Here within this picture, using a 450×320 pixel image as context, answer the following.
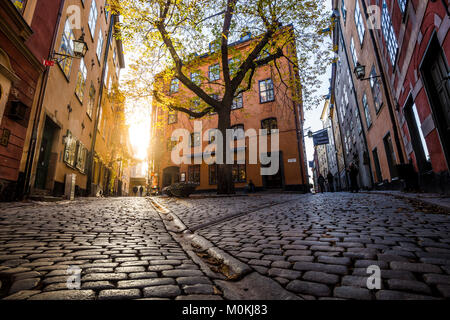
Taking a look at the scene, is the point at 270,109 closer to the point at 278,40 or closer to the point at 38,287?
the point at 278,40

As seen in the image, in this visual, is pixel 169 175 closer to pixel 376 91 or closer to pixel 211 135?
pixel 211 135

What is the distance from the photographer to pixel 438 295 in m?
1.26

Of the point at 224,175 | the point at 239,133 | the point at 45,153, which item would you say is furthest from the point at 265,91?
the point at 45,153

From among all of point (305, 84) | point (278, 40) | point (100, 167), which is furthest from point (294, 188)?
point (100, 167)

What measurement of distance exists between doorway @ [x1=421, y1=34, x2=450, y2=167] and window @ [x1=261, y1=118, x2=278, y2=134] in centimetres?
1401

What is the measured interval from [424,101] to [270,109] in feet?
47.5

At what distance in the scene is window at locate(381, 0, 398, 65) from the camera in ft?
27.6

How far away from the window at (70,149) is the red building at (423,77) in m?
12.9

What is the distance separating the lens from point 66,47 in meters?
10.0

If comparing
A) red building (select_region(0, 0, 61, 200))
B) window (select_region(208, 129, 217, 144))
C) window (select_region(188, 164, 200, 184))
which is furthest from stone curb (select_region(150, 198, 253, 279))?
window (select_region(208, 129, 217, 144))

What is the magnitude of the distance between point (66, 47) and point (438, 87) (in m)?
13.1

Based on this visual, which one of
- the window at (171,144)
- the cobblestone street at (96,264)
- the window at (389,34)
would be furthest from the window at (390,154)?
the window at (171,144)
